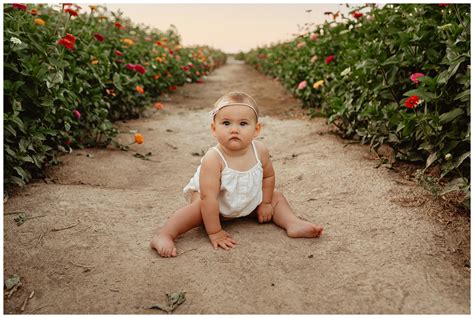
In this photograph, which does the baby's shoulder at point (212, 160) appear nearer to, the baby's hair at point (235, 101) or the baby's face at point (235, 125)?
the baby's face at point (235, 125)

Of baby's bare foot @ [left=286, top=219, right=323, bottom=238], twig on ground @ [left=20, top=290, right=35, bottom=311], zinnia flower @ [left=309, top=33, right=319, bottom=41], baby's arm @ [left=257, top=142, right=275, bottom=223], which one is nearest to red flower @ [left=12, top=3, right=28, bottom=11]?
baby's arm @ [left=257, top=142, right=275, bottom=223]

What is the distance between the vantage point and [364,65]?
3.58m

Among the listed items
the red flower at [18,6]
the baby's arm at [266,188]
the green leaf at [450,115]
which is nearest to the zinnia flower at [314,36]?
the green leaf at [450,115]

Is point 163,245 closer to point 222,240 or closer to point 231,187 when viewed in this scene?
point 222,240

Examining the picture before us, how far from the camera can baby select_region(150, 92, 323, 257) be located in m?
2.31

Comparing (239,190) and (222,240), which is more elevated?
(239,190)

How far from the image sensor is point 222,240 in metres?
2.29

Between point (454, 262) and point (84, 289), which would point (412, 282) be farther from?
point (84, 289)

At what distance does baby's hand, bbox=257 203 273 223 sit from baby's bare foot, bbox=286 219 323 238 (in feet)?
0.61

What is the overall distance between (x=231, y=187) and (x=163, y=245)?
1.51ft

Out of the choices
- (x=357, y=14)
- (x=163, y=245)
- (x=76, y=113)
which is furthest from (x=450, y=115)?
(x=76, y=113)

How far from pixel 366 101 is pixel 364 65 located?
19.3 inches

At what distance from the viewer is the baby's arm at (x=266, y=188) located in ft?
8.33

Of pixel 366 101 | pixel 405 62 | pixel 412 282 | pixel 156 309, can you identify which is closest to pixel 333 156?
pixel 366 101
